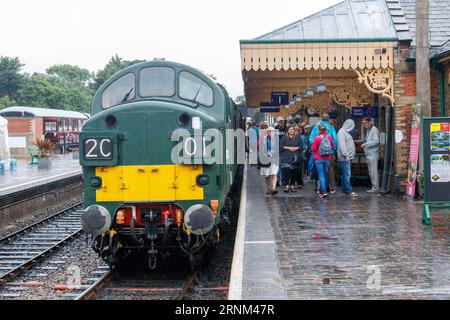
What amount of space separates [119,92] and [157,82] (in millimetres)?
619

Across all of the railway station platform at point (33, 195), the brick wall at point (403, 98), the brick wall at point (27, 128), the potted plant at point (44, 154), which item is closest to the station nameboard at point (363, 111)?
the brick wall at point (403, 98)

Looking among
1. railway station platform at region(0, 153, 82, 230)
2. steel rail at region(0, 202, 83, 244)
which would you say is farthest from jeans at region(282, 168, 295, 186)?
railway station platform at region(0, 153, 82, 230)

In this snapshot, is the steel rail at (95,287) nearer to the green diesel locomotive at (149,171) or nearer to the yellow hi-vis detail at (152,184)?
the green diesel locomotive at (149,171)

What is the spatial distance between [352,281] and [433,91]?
28.6 ft

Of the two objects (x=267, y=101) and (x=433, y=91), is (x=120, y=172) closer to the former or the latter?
(x=433, y=91)

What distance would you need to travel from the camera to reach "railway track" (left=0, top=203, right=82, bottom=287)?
1102cm

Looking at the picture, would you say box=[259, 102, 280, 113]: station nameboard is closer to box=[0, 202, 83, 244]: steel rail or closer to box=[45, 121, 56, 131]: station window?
box=[0, 202, 83, 244]: steel rail

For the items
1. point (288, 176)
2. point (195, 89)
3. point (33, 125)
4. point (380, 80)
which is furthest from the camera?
point (33, 125)

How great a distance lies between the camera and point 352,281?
23.2 feet

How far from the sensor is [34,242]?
44.0 ft

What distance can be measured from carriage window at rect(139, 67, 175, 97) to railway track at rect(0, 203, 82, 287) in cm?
369

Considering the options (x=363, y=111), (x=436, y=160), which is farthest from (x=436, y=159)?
(x=363, y=111)

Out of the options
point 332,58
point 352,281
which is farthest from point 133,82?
point 332,58

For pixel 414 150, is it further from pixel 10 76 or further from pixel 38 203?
pixel 10 76
